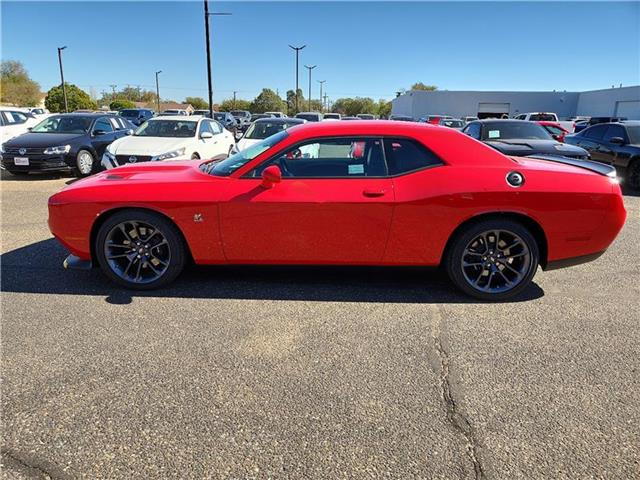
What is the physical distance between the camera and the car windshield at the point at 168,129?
33.2ft

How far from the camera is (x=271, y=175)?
362 centimetres

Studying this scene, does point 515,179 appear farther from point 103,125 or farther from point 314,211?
point 103,125

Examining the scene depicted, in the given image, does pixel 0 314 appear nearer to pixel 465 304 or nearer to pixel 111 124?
pixel 465 304

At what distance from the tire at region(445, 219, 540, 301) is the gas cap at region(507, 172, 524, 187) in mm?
315

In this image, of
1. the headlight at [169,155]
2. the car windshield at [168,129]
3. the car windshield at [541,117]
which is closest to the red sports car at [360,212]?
the headlight at [169,155]

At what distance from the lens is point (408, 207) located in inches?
144

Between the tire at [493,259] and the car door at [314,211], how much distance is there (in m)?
0.68

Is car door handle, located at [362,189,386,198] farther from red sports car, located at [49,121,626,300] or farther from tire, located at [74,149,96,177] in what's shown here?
tire, located at [74,149,96,177]

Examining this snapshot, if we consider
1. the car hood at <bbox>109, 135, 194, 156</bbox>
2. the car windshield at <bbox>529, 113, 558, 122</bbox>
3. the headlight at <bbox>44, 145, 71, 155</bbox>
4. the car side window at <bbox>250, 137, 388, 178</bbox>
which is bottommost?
the headlight at <bbox>44, 145, 71, 155</bbox>

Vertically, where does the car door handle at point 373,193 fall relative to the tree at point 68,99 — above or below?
below

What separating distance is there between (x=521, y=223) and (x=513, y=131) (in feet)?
21.0

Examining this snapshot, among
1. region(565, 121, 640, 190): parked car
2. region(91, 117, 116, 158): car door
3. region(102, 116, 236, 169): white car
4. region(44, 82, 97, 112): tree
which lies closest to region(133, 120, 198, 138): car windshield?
region(102, 116, 236, 169): white car

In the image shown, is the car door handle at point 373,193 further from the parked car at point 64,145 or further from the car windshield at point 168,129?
the parked car at point 64,145

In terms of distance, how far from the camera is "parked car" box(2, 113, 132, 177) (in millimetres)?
9898
